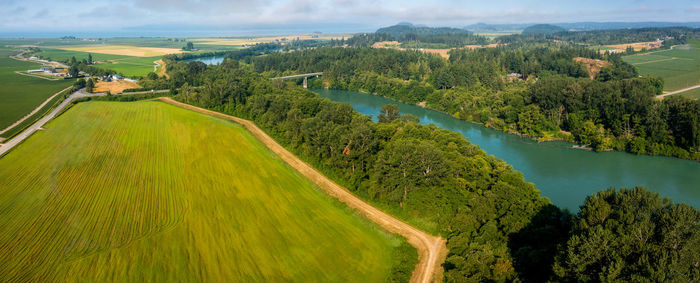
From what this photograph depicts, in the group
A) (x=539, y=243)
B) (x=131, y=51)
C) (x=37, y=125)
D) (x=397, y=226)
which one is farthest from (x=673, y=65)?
(x=131, y=51)

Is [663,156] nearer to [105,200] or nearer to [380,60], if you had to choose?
[105,200]

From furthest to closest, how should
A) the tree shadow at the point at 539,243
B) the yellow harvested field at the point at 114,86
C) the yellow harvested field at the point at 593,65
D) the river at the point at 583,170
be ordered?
the yellow harvested field at the point at 593,65 → the yellow harvested field at the point at 114,86 → the river at the point at 583,170 → the tree shadow at the point at 539,243

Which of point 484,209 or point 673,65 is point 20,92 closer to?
point 484,209

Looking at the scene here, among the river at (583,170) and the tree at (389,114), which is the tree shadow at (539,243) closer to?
the river at (583,170)

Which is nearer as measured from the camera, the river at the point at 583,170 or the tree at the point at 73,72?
the river at the point at 583,170

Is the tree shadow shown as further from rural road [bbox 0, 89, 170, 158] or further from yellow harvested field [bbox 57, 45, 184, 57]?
yellow harvested field [bbox 57, 45, 184, 57]

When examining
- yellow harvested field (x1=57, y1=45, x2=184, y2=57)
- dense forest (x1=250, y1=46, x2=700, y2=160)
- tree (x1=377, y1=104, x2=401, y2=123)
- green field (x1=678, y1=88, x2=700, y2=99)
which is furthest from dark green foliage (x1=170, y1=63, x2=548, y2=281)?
yellow harvested field (x1=57, y1=45, x2=184, y2=57)

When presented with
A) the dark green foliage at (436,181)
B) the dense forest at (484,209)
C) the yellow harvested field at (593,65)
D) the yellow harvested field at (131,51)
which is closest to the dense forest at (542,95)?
the yellow harvested field at (593,65)

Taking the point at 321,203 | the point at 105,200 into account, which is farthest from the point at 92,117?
the point at 321,203
